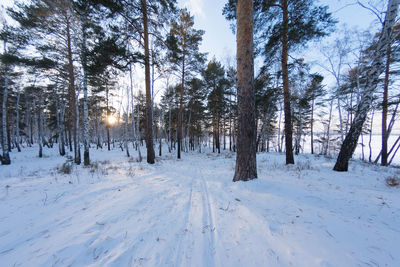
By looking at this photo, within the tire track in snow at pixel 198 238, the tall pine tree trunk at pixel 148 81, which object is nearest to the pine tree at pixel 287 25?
the tall pine tree trunk at pixel 148 81

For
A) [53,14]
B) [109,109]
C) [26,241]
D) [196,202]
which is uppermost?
[53,14]

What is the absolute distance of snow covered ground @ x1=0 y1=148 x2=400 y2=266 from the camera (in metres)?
1.62

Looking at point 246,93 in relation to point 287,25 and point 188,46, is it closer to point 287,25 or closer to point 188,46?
point 287,25

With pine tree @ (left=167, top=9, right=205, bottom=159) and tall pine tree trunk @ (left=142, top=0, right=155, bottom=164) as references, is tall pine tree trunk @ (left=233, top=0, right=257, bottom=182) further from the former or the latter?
pine tree @ (left=167, top=9, right=205, bottom=159)

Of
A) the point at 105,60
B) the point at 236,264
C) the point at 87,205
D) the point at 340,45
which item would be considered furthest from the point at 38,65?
the point at 340,45

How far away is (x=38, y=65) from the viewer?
8.66 meters

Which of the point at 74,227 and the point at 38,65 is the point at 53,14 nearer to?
the point at 38,65

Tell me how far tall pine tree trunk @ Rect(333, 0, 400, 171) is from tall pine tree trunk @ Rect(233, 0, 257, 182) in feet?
14.7

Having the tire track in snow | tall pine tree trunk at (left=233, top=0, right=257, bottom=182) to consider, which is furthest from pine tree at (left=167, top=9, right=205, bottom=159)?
the tire track in snow

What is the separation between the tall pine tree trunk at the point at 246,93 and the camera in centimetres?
414

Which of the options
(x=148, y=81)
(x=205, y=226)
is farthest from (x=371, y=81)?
(x=148, y=81)

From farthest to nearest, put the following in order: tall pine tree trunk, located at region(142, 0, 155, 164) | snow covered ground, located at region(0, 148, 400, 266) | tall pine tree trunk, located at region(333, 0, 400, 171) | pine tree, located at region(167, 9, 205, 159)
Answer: pine tree, located at region(167, 9, 205, 159) < tall pine tree trunk, located at region(142, 0, 155, 164) < tall pine tree trunk, located at region(333, 0, 400, 171) < snow covered ground, located at region(0, 148, 400, 266)

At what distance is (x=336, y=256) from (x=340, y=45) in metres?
18.3

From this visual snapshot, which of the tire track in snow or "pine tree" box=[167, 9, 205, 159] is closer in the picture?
the tire track in snow
